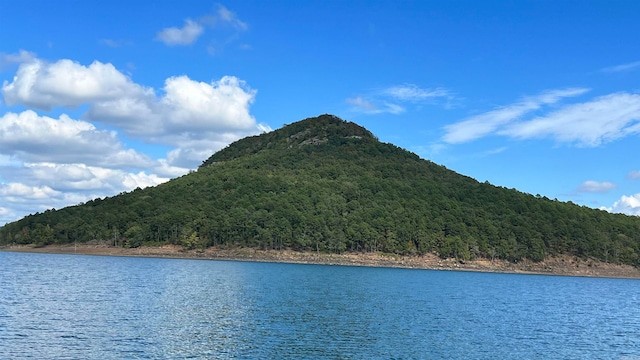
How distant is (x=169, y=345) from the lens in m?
43.1

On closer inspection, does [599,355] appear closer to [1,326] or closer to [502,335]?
[502,335]

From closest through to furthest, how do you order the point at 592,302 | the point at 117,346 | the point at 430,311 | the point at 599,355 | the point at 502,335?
the point at 117,346 → the point at 599,355 → the point at 502,335 → the point at 430,311 → the point at 592,302

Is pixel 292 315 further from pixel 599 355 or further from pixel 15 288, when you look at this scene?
pixel 15 288

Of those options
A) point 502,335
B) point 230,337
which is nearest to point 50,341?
point 230,337

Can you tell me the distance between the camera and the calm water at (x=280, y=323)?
43.4 m

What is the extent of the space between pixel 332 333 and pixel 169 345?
16.3m

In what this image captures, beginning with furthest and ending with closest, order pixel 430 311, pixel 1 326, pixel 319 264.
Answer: pixel 319 264, pixel 430 311, pixel 1 326

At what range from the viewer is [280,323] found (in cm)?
5547

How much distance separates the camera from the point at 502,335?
5756cm

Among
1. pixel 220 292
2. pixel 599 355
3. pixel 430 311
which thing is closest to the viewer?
pixel 599 355

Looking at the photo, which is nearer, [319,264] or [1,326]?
[1,326]

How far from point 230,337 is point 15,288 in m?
44.3

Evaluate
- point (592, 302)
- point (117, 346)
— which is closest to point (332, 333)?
point (117, 346)

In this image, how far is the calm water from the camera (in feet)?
143
